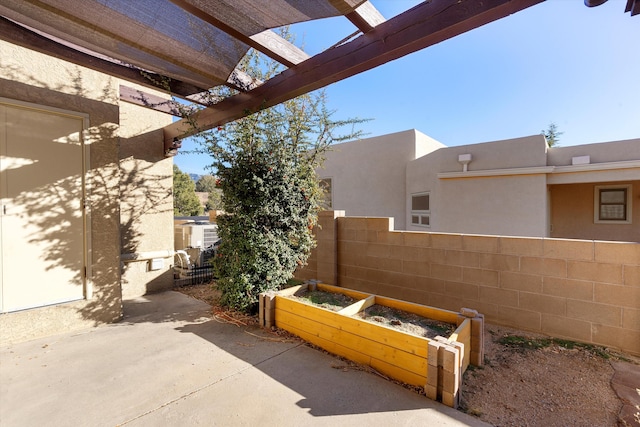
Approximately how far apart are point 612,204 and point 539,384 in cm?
957

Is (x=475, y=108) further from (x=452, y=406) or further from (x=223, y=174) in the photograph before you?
(x=452, y=406)

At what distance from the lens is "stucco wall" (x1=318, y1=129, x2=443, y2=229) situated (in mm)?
10148

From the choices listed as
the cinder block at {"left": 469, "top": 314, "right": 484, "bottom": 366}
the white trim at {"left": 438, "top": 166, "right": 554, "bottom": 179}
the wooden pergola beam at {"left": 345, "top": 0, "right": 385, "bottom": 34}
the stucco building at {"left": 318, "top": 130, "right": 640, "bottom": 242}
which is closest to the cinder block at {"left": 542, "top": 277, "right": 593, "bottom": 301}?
the cinder block at {"left": 469, "top": 314, "right": 484, "bottom": 366}

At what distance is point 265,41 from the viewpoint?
2.58m

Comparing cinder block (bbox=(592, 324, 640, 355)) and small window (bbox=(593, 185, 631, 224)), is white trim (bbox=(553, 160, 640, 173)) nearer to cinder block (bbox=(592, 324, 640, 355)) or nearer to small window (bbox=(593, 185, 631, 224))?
small window (bbox=(593, 185, 631, 224))

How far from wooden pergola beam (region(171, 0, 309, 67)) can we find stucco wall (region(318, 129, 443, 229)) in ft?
21.4

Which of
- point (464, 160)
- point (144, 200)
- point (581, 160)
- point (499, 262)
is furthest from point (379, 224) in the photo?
point (581, 160)

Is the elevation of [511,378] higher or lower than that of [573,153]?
lower

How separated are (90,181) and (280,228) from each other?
2668 millimetres

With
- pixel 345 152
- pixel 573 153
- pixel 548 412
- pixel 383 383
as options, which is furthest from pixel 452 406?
pixel 345 152

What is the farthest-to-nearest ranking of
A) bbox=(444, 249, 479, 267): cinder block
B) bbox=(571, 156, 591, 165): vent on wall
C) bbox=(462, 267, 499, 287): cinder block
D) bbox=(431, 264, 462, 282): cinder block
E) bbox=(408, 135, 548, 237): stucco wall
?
bbox=(408, 135, 548, 237): stucco wall, bbox=(571, 156, 591, 165): vent on wall, bbox=(431, 264, 462, 282): cinder block, bbox=(444, 249, 479, 267): cinder block, bbox=(462, 267, 499, 287): cinder block

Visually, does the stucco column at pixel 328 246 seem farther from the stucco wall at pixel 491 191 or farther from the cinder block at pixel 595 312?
the stucco wall at pixel 491 191

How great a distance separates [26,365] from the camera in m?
2.62

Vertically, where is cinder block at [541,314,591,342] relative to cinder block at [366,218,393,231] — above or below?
below
